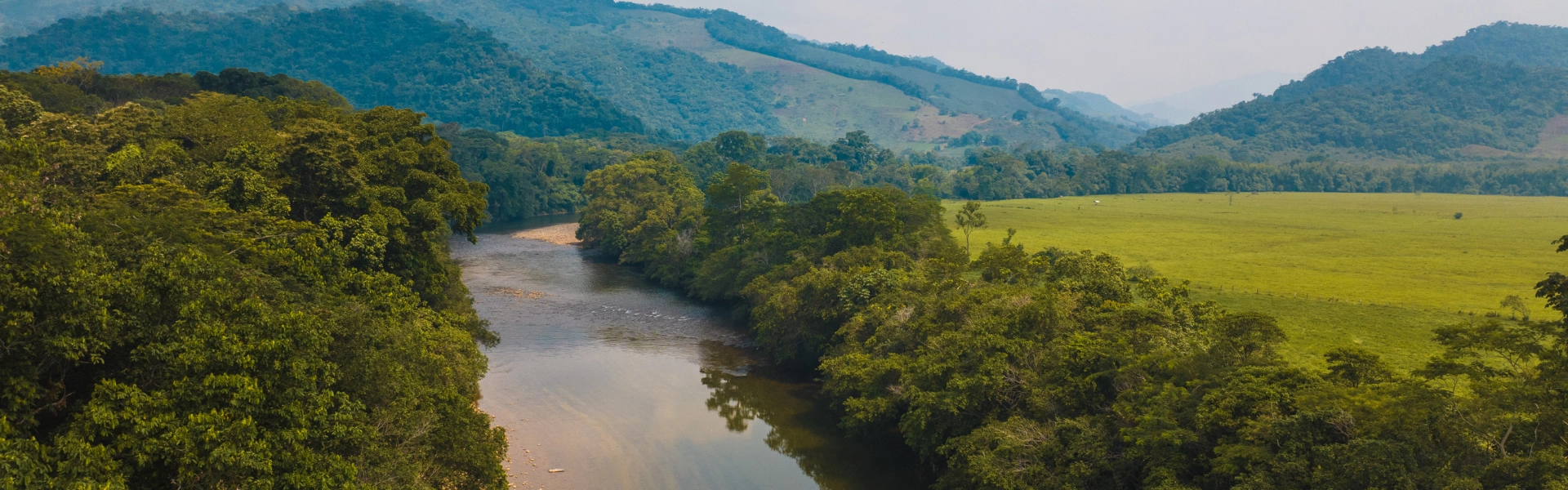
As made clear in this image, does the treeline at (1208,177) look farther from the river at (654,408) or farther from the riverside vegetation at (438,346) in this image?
the river at (654,408)

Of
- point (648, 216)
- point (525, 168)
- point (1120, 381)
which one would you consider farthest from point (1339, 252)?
point (525, 168)

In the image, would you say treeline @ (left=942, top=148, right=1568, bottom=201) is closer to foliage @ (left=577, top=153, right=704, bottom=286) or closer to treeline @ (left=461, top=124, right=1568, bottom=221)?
treeline @ (left=461, top=124, right=1568, bottom=221)

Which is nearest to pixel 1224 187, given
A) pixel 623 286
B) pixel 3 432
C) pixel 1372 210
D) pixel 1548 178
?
pixel 1548 178

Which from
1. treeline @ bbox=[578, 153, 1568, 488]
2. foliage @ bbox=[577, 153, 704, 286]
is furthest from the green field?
foliage @ bbox=[577, 153, 704, 286]

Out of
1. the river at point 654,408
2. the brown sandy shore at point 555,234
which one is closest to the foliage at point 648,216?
the brown sandy shore at point 555,234

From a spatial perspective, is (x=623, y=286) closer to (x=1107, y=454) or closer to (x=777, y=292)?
(x=777, y=292)
